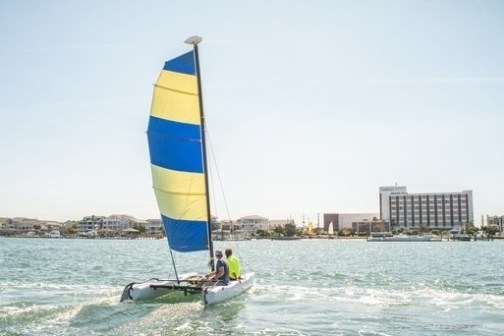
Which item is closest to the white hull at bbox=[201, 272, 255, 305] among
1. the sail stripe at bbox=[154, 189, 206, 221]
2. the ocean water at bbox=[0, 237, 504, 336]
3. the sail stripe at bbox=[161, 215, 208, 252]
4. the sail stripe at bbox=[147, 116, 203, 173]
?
the ocean water at bbox=[0, 237, 504, 336]

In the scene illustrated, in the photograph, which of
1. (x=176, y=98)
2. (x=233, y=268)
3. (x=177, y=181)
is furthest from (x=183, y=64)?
(x=233, y=268)

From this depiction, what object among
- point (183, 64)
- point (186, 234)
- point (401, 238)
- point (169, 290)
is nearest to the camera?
point (169, 290)

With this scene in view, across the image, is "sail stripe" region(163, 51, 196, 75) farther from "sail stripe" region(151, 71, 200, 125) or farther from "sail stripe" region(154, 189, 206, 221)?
"sail stripe" region(154, 189, 206, 221)

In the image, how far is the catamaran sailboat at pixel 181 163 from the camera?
64.8 ft

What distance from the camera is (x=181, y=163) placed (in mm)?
20422

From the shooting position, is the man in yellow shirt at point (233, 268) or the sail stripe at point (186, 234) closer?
the sail stripe at point (186, 234)

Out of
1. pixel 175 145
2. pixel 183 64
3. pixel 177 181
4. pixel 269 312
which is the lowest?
pixel 269 312

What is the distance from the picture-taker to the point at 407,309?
19078mm

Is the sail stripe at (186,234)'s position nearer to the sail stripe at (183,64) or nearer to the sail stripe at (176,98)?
the sail stripe at (176,98)

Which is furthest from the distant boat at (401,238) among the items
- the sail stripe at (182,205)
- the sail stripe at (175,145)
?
the sail stripe at (175,145)

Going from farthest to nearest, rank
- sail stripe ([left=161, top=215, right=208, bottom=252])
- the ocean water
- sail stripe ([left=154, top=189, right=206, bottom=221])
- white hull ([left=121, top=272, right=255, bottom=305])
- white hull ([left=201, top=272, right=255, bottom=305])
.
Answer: sail stripe ([left=161, top=215, right=208, bottom=252]), sail stripe ([left=154, top=189, right=206, bottom=221]), white hull ([left=121, top=272, right=255, bottom=305]), white hull ([left=201, top=272, right=255, bottom=305]), the ocean water

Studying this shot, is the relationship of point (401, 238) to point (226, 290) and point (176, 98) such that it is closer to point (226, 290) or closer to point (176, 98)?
point (226, 290)

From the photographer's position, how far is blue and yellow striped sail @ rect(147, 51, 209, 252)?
782 inches

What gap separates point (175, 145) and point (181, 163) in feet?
2.35
